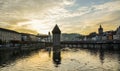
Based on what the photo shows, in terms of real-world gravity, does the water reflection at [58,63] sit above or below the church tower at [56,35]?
below

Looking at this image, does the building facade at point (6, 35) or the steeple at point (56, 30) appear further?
the steeple at point (56, 30)

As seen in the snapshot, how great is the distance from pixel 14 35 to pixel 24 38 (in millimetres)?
40069

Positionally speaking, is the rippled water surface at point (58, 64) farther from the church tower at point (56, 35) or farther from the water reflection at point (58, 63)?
the church tower at point (56, 35)

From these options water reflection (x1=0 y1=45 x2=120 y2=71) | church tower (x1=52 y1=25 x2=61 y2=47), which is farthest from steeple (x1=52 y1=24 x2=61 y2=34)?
water reflection (x1=0 y1=45 x2=120 y2=71)

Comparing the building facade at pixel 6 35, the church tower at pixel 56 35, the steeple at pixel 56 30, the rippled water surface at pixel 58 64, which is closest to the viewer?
the rippled water surface at pixel 58 64

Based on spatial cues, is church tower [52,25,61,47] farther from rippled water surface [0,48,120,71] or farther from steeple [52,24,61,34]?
rippled water surface [0,48,120,71]

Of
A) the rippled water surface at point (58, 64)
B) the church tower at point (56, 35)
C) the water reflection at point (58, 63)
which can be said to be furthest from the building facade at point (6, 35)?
the rippled water surface at point (58, 64)

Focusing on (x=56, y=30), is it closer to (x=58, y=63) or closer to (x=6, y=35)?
(x=6, y=35)

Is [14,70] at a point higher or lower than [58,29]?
lower

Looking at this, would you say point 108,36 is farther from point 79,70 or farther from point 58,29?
point 79,70

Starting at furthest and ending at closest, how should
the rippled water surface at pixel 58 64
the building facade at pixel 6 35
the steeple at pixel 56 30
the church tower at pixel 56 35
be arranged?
the steeple at pixel 56 30 → the church tower at pixel 56 35 → the building facade at pixel 6 35 → the rippled water surface at pixel 58 64

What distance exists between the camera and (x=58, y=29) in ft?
418

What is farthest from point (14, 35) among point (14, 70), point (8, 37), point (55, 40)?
point (14, 70)

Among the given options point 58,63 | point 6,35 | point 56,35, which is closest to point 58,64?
point 58,63
